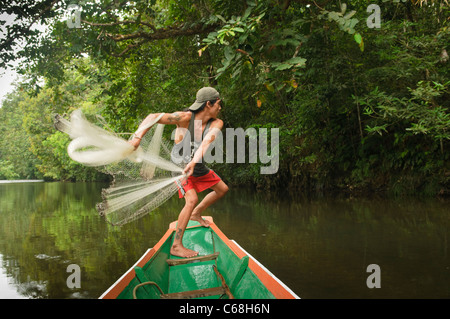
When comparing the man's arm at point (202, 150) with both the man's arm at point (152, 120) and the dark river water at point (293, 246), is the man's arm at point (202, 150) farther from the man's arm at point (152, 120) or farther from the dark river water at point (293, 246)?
the dark river water at point (293, 246)

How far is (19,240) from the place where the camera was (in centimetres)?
862

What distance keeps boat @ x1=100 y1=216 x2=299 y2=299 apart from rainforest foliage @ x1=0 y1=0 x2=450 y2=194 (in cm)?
198

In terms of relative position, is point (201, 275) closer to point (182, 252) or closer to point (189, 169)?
point (182, 252)

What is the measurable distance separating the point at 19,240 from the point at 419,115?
32.5 ft

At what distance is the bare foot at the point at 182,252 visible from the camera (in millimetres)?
4430

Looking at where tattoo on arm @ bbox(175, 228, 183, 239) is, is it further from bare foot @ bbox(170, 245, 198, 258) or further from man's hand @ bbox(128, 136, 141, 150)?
man's hand @ bbox(128, 136, 141, 150)

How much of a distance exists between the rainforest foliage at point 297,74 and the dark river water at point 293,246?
7.76 ft

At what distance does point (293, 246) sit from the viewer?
7488 mm

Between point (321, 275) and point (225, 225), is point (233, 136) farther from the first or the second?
point (321, 275)

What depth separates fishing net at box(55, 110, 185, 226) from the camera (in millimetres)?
3352

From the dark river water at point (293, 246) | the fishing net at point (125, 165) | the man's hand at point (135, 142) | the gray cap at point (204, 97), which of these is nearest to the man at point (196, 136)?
the gray cap at point (204, 97)

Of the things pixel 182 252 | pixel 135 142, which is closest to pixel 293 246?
pixel 182 252

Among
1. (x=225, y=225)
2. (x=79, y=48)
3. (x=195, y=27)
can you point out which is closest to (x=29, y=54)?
(x=79, y=48)

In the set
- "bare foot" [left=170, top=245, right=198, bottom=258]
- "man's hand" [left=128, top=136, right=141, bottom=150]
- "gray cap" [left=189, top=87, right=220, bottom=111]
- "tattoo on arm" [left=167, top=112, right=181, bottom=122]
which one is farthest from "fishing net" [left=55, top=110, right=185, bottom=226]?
"bare foot" [left=170, top=245, right=198, bottom=258]
